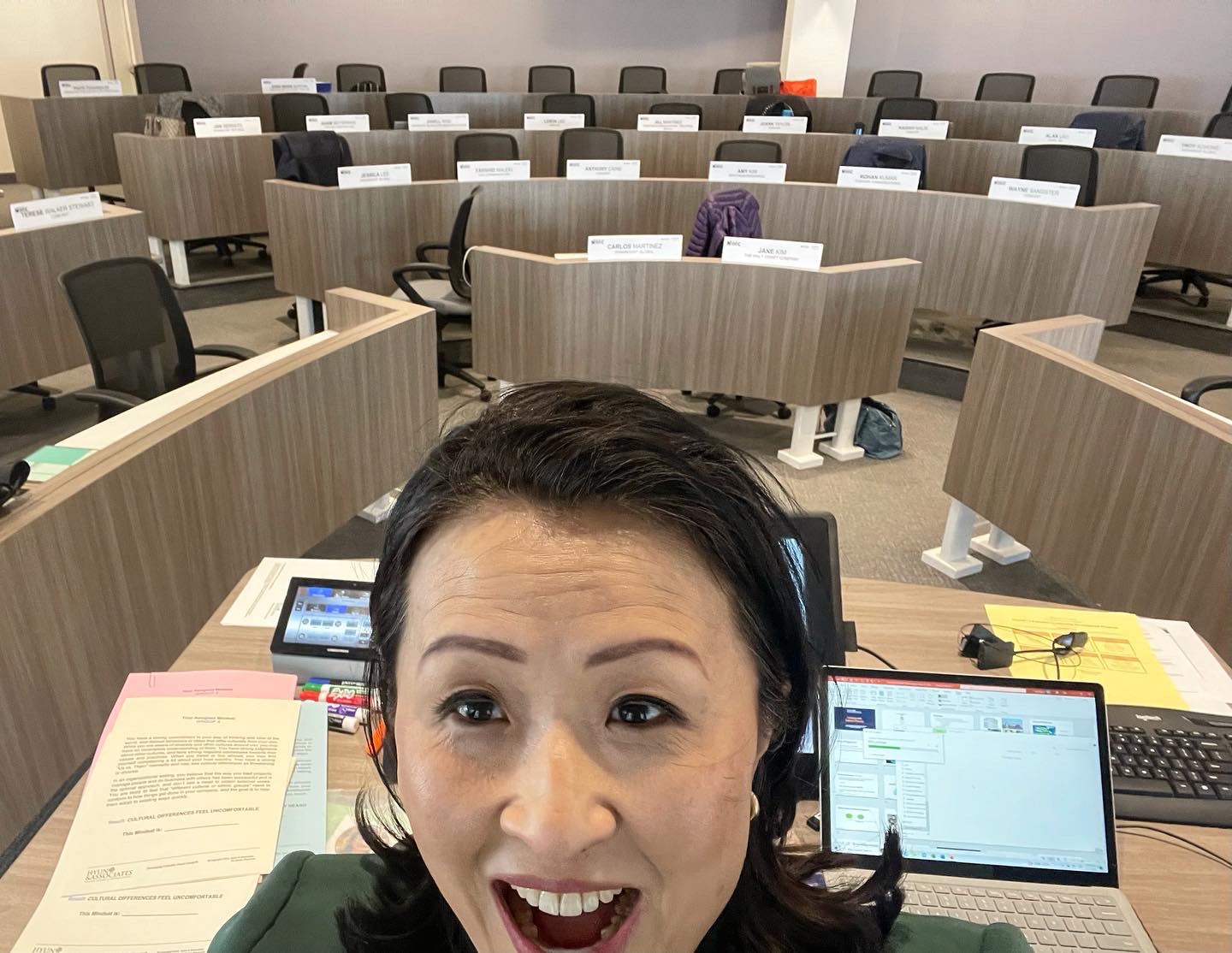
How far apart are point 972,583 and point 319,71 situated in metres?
9.10

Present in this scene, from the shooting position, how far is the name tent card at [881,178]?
187 inches

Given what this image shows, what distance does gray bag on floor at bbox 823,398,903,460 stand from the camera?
3908mm

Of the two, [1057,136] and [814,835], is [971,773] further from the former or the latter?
A: [1057,136]

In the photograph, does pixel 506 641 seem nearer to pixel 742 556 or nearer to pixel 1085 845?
pixel 742 556

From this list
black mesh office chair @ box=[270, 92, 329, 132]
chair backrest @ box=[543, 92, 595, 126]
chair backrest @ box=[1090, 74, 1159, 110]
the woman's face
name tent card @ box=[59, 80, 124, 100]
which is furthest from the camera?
chair backrest @ box=[1090, 74, 1159, 110]

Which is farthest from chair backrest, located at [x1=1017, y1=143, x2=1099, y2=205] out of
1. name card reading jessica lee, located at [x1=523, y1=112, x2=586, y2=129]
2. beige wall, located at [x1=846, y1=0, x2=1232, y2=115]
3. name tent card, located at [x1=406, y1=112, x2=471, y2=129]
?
beige wall, located at [x1=846, y1=0, x2=1232, y2=115]

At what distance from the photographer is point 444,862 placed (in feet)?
2.01

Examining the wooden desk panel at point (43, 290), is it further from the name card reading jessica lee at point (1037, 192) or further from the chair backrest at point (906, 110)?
the chair backrest at point (906, 110)

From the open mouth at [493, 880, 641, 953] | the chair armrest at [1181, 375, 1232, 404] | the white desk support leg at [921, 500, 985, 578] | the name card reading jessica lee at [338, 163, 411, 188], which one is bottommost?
the white desk support leg at [921, 500, 985, 578]

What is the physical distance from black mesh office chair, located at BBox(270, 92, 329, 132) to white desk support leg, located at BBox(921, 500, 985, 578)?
238 inches

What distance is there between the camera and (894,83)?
8562 millimetres

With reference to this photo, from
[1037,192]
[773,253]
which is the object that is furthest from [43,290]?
[1037,192]

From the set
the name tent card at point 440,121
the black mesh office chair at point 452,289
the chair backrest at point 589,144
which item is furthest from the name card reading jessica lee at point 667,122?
the black mesh office chair at point 452,289

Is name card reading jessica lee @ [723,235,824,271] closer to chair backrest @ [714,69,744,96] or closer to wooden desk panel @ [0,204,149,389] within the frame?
wooden desk panel @ [0,204,149,389]
